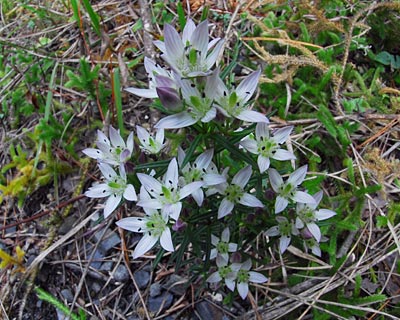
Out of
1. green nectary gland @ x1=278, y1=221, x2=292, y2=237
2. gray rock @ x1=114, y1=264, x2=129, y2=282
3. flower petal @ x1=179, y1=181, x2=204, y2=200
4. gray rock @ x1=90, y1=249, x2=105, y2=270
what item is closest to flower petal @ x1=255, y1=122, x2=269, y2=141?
flower petal @ x1=179, y1=181, x2=204, y2=200

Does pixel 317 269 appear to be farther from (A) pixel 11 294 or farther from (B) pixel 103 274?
(A) pixel 11 294

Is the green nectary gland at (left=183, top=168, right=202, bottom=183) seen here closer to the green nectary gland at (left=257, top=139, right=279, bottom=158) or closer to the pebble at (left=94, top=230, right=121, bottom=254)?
the green nectary gland at (left=257, top=139, right=279, bottom=158)

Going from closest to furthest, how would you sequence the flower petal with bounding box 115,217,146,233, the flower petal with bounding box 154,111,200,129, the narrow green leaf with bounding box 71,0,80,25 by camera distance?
the flower petal with bounding box 154,111,200,129, the flower petal with bounding box 115,217,146,233, the narrow green leaf with bounding box 71,0,80,25

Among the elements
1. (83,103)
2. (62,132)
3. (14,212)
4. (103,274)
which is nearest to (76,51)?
(83,103)

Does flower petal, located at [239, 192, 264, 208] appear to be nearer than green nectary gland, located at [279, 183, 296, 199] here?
Yes

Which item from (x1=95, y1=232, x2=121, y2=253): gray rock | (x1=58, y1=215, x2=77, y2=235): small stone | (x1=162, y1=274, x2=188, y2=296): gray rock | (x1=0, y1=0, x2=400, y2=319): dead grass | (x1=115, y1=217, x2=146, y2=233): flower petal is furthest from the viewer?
(x1=58, y1=215, x2=77, y2=235): small stone

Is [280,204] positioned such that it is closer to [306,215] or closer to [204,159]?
[306,215]

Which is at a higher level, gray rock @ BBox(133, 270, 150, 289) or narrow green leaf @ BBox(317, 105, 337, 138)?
narrow green leaf @ BBox(317, 105, 337, 138)

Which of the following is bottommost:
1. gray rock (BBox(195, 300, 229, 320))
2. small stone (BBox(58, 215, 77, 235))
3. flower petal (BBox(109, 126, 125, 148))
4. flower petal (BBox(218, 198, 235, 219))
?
gray rock (BBox(195, 300, 229, 320))
